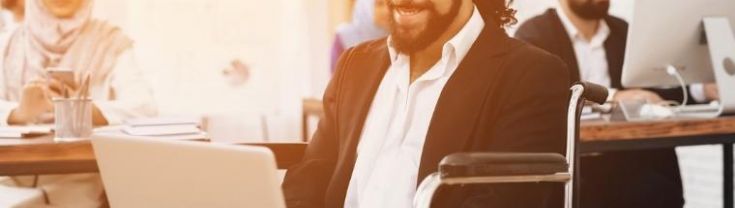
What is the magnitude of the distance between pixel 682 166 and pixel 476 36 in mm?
2440

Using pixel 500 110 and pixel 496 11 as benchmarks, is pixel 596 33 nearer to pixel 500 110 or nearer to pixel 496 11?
pixel 496 11

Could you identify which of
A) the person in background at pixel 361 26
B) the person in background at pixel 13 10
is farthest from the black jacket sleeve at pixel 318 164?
the person in background at pixel 361 26

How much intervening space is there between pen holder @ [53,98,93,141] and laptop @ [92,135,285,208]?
0.54 m

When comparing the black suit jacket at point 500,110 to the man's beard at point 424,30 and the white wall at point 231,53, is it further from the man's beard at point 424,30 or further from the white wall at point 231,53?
the white wall at point 231,53

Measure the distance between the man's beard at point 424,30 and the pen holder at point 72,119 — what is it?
728 millimetres

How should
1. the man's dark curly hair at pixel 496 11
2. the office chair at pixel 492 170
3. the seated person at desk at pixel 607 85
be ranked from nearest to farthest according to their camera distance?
1. the office chair at pixel 492 170
2. the man's dark curly hair at pixel 496 11
3. the seated person at desk at pixel 607 85

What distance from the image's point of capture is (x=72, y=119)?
2059 mm

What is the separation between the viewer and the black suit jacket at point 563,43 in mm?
3231

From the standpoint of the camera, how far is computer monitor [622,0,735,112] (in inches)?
94.7

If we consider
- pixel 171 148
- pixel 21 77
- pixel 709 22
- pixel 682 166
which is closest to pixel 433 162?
pixel 171 148

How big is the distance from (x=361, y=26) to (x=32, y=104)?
1669mm

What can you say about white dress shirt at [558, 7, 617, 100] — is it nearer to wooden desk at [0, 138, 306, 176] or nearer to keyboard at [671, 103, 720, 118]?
keyboard at [671, 103, 720, 118]

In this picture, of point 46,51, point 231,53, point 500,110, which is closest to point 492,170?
point 500,110

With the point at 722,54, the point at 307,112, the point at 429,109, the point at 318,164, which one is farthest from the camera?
the point at 307,112
